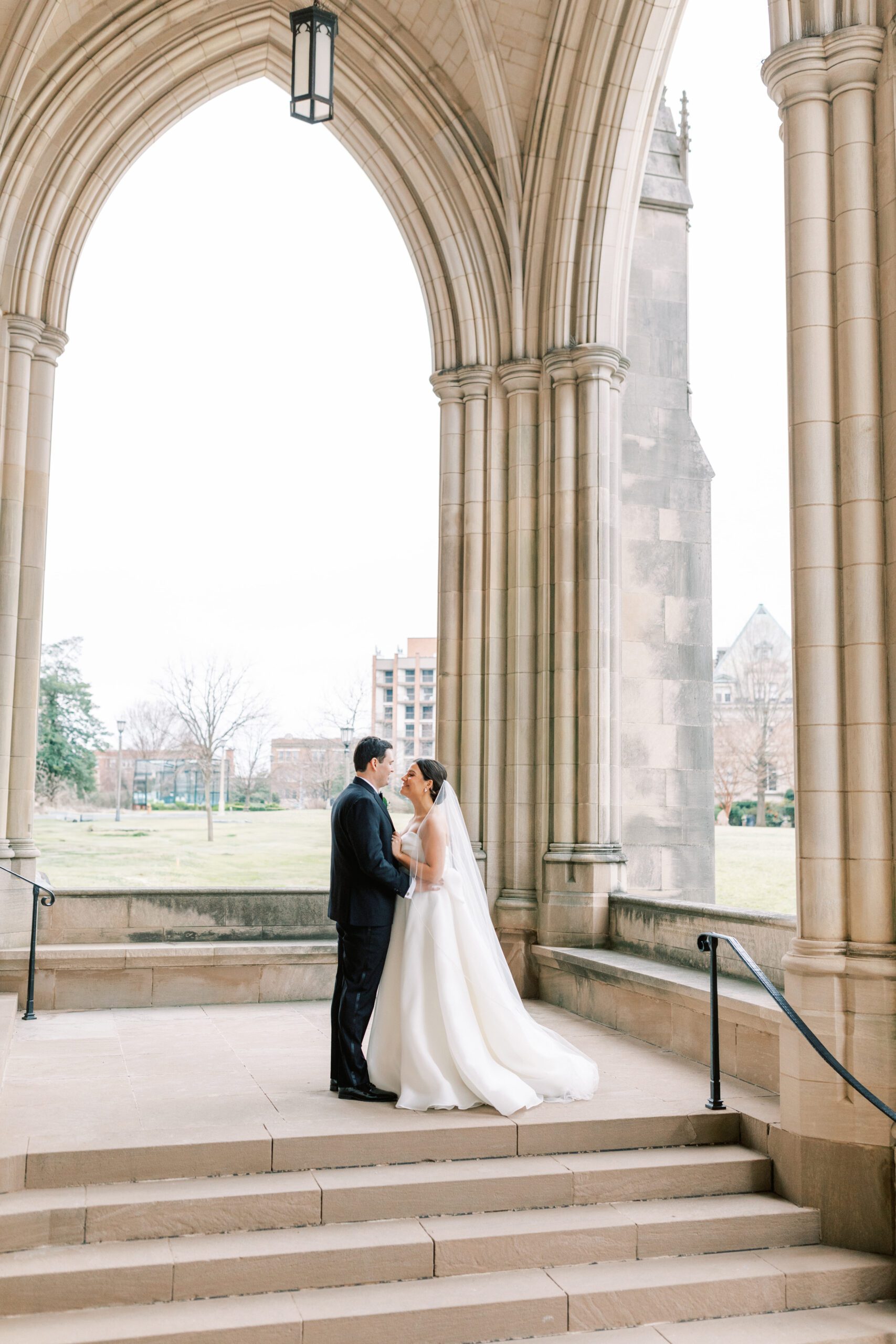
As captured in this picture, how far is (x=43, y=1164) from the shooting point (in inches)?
158

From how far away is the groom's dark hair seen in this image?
5090mm

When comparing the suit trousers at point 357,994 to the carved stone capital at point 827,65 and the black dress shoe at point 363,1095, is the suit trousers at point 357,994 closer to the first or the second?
the black dress shoe at point 363,1095

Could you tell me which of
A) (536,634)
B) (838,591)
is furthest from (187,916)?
(838,591)

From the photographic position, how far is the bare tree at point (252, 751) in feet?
43.7

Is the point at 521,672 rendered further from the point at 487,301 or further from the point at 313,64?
the point at 313,64

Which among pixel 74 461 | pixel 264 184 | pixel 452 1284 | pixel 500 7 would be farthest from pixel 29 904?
pixel 264 184

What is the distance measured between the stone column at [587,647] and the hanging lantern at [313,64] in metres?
2.93

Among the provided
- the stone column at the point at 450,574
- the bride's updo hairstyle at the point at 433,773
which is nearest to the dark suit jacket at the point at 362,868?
the bride's updo hairstyle at the point at 433,773

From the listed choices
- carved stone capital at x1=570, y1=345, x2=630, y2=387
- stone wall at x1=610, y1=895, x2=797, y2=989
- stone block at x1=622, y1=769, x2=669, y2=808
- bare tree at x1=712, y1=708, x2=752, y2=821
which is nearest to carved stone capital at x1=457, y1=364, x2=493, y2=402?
carved stone capital at x1=570, y1=345, x2=630, y2=387

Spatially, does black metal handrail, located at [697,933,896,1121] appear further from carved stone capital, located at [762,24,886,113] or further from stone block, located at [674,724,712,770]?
carved stone capital, located at [762,24,886,113]

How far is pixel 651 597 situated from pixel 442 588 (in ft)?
5.26

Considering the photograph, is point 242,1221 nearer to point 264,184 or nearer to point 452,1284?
point 452,1284

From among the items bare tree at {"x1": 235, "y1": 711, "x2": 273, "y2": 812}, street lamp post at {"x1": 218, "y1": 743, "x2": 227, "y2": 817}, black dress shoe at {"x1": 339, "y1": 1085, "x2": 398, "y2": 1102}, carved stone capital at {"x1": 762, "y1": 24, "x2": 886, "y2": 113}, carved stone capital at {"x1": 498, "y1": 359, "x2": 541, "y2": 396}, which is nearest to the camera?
carved stone capital at {"x1": 762, "y1": 24, "x2": 886, "y2": 113}

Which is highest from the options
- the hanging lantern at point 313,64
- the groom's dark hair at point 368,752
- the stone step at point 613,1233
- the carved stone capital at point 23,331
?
the hanging lantern at point 313,64
